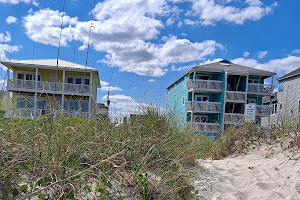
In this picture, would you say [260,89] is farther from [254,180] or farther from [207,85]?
[254,180]

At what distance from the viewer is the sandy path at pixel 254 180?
3.17m

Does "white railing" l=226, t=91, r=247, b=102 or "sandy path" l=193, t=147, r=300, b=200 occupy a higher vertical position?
"white railing" l=226, t=91, r=247, b=102

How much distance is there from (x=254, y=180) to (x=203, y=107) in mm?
17002

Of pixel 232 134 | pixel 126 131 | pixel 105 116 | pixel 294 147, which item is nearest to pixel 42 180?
pixel 126 131

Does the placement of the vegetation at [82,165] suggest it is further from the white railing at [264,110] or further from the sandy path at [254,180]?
the white railing at [264,110]

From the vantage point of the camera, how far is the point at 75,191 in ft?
7.20

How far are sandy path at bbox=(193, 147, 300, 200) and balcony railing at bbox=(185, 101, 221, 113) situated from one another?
605 inches

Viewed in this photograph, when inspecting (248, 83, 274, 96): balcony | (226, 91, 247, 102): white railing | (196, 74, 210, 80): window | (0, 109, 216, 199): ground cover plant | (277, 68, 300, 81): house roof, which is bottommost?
(0, 109, 216, 199): ground cover plant

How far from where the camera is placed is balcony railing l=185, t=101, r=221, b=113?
2020cm

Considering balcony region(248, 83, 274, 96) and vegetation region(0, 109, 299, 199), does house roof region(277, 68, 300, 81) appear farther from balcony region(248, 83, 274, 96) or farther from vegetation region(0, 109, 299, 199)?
vegetation region(0, 109, 299, 199)

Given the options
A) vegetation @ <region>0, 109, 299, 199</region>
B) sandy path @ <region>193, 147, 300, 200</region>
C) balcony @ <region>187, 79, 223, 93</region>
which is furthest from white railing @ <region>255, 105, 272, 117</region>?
vegetation @ <region>0, 109, 299, 199</region>

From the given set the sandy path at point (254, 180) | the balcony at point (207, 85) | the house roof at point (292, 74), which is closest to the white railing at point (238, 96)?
the balcony at point (207, 85)

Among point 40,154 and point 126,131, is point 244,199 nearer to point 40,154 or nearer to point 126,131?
point 126,131

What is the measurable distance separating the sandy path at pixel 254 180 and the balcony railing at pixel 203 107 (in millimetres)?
15367
